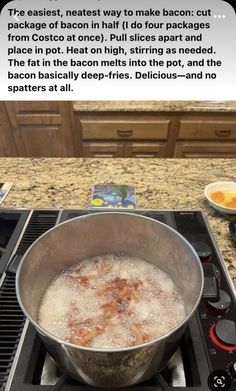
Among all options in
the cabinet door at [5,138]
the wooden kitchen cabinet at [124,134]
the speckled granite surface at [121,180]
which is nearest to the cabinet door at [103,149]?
the wooden kitchen cabinet at [124,134]

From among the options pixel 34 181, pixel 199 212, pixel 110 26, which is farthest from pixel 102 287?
pixel 110 26

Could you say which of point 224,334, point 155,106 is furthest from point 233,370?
point 155,106

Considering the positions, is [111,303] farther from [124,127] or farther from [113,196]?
[124,127]

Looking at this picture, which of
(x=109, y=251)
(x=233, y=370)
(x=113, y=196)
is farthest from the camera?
(x=113, y=196)

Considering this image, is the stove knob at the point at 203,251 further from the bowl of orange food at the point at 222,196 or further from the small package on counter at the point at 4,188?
the small package on counter at the point at 4,188

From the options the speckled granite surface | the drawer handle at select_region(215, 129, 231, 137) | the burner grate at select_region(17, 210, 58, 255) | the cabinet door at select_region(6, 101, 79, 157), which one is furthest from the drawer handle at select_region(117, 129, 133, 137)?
the burner grate at select_region(17, 210, 58, 255)

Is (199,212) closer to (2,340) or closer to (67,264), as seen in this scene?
(67,264)
